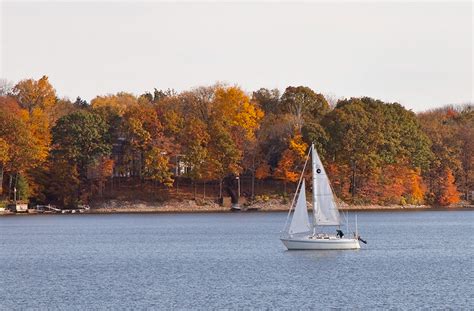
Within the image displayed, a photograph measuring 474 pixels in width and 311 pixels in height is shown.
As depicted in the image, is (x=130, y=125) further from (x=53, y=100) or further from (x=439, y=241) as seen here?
(x=439, y=241)

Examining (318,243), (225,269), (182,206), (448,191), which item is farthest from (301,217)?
(448,191)

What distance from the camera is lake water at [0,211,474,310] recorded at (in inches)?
1978

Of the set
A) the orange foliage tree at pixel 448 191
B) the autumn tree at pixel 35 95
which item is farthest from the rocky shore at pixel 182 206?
the autumn tree at pixel 35 95

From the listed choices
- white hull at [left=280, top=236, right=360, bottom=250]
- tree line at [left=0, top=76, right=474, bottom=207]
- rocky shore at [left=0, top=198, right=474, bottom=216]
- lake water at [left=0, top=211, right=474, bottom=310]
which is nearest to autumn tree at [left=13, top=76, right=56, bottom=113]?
tree line at [left=0, top=76, right=474, bottom=207]

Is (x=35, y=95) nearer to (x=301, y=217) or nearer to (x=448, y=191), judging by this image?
(x=448, y=191)

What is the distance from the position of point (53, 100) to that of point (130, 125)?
79.2 feet

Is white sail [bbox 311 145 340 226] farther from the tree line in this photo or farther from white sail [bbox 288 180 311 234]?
the tree line

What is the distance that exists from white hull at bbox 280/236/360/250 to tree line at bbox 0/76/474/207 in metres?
66.0

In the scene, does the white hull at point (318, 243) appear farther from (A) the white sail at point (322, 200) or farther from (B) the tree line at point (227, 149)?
(B) the tree line at point (227, 149)

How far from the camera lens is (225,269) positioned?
64.6 metres

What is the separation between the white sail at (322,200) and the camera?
72562 mm

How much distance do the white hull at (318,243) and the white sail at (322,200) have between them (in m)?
1.28

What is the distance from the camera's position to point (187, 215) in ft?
451

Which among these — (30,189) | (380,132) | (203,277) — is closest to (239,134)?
(380,132)
